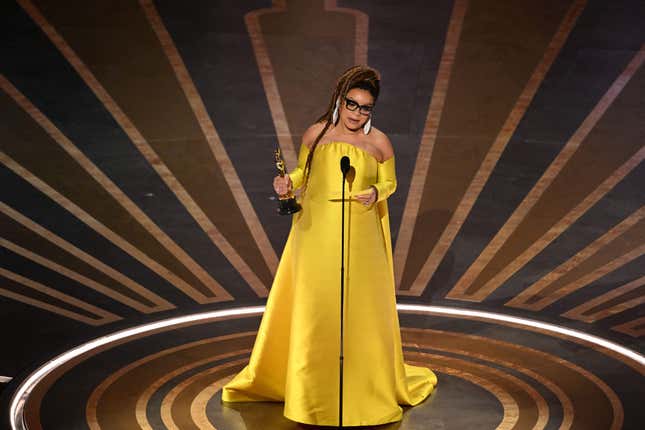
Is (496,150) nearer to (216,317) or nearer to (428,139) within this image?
(428,139)

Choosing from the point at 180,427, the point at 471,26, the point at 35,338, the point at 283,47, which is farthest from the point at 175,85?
the point at 180,427

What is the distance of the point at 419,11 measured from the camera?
13.6 meters

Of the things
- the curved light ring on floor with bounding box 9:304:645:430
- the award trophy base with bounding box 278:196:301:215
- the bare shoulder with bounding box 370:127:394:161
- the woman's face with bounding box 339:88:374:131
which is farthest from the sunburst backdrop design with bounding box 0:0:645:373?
the woman's face with bounding box 339:88:374:131

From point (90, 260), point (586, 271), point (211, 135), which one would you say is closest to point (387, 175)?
point (586, 271)

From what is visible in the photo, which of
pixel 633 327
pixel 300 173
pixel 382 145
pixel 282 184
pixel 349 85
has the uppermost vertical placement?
pixel 349 85

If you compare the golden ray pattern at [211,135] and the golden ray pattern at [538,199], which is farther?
the golden ray pattern at [211,135]

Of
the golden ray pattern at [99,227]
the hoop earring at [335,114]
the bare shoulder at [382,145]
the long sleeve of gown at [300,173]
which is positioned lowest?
the long sleeve of gown at [300,173]

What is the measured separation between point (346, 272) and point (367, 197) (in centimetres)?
44

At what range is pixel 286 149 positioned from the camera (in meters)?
11.3

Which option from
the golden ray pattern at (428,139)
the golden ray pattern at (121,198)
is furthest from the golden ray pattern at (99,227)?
the golden ray pattern at (428,139)

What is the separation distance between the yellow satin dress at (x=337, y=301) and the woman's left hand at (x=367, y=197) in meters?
0.05

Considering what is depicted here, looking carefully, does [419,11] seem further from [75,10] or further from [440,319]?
[440,319]

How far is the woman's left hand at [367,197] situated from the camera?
6402 mm

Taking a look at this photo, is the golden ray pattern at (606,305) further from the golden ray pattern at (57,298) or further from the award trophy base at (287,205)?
the golden ray pattern at (57,298)
